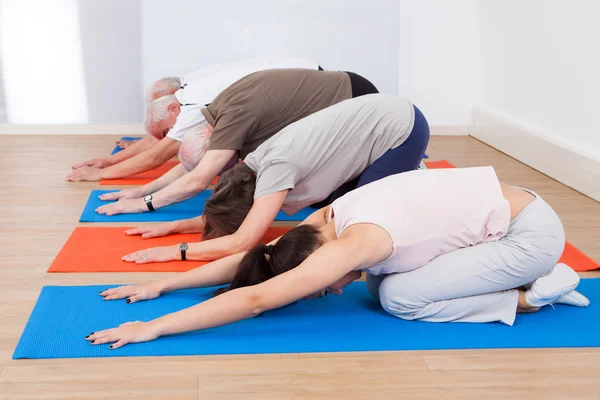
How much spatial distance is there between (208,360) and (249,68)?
2624 millimetres

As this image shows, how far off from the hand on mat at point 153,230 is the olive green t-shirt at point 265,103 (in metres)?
0.46

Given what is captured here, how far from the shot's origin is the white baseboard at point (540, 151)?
442 cm

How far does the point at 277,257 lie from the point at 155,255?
0.96m

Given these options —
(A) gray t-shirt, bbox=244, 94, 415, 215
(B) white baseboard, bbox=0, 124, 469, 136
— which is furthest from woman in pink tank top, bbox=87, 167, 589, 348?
(B) white baseboard, bbox=0, 124, 469, 136

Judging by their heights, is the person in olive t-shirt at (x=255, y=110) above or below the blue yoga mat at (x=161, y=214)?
above

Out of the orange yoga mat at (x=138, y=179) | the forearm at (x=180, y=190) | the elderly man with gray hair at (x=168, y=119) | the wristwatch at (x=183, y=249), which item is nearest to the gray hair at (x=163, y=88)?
the elderly man with gray hair at (x=168, y=119)

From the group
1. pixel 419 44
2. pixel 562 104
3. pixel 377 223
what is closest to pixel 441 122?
pixel 419 44

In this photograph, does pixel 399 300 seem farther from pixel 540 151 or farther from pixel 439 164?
pixel 540 151

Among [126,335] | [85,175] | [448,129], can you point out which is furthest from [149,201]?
[448,129]

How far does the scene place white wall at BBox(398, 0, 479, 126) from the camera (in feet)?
20.9

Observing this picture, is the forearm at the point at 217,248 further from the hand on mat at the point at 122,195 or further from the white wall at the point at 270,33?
the white wall at the point at 270,33

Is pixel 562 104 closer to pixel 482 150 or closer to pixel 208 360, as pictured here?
pixel 482 150

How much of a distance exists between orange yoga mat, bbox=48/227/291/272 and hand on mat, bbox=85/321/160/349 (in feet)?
2.43

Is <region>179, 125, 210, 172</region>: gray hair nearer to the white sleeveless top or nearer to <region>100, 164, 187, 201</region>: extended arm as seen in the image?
<region>100, 164, 187, 201</region>: extended arm
